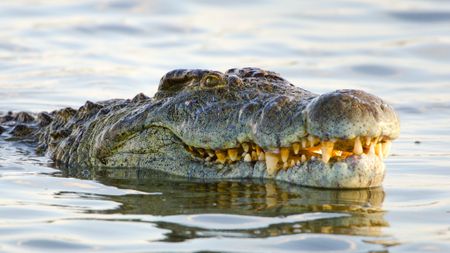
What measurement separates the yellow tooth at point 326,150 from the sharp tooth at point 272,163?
0.39 meters

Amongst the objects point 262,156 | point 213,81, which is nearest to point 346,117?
point 262,156

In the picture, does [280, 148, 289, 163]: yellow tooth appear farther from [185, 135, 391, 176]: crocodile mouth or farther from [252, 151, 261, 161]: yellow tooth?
[252, 151, 261, 161]: yellow tooth

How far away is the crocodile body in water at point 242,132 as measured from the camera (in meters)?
7.06

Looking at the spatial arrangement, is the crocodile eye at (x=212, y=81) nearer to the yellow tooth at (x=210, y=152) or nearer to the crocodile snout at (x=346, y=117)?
A: the yellow tooth at (x=210, y=152)

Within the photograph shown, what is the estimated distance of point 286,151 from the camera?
7336mm

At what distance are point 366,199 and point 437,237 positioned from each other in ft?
3.59

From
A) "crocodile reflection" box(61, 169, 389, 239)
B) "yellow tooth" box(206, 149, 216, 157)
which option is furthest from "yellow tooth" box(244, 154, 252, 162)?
"yellow tooth" box(206, 149, 216, 157)

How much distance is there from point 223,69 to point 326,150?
27.4 feet

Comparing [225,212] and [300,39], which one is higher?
[300,39]

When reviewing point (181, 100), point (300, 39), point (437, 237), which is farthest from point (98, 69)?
point (437, 237)

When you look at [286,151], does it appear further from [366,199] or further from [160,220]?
[160,220]

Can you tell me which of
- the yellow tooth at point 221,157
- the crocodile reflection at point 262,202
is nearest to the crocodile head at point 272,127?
the yellow tooth at point 221,157

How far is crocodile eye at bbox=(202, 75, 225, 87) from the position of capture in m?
8.02

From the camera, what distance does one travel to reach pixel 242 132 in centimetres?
745
